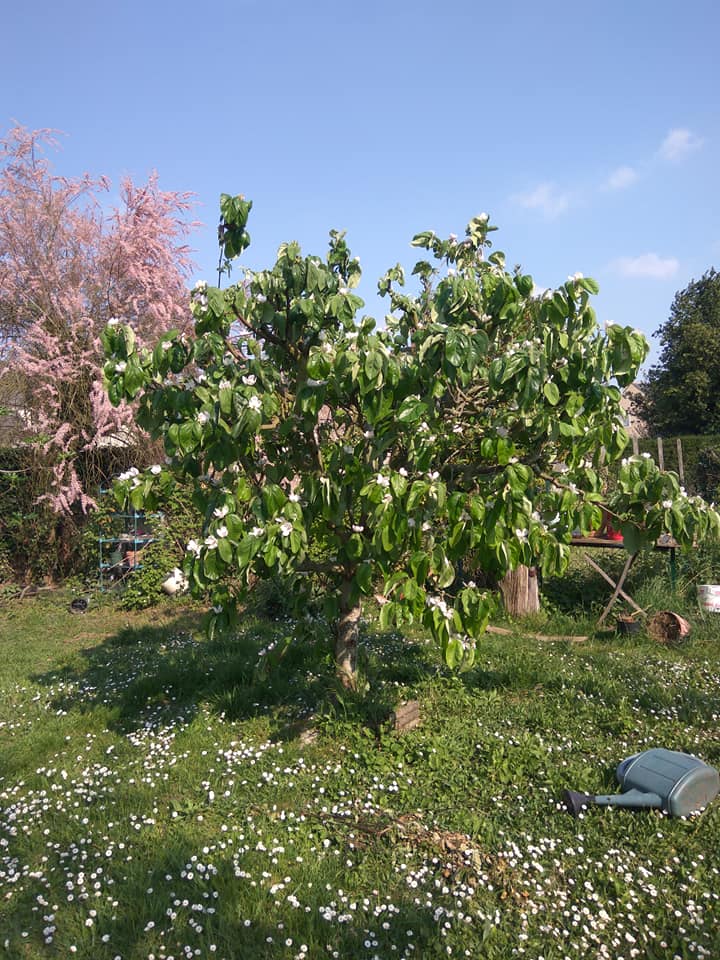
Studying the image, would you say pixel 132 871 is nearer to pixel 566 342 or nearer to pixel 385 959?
pixel 385 959

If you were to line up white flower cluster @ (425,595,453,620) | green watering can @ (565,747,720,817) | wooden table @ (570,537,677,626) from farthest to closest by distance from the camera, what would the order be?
wooden table @ (570,537,677,626) → white flower cluster @ (425,595,453,620) → green watering can @ (565,747,720,817)

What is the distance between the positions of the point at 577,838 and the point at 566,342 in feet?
7.21

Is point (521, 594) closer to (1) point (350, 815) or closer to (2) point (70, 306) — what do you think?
(1) point (350, 815)

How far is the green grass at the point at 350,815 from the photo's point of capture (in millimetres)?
2428

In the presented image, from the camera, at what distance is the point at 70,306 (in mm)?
9359

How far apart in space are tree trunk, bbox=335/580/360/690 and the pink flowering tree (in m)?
5.87

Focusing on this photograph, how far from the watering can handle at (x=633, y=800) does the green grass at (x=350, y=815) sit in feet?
0.21

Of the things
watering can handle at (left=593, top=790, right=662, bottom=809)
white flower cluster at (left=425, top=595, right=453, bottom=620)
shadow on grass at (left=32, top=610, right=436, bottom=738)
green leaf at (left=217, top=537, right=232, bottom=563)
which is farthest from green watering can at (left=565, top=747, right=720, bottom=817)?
green leaf at (left=217, top=537, right=232, bottom=563)

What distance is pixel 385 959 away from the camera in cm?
225

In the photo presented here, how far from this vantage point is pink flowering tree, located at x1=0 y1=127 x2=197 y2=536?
921 centimetres

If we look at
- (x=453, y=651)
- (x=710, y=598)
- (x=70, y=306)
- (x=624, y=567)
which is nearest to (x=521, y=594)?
(x=624, y=567)

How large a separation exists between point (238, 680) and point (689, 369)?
70.2ft

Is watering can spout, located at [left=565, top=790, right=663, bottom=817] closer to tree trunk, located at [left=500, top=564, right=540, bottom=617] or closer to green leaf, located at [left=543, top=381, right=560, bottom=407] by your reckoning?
green leaf, located at [left=543, top=381, right=560, bottom=407]

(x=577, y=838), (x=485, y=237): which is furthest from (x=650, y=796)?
A: (x=485, y=237)
